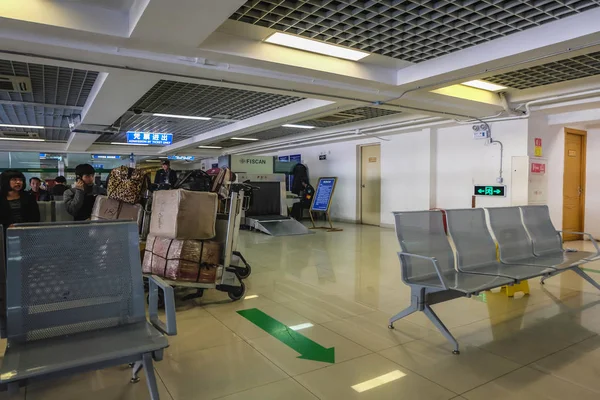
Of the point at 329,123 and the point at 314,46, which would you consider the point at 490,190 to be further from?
the point at 314,46

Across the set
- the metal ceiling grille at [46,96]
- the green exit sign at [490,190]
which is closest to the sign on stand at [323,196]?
the green exit sign at [490,190]

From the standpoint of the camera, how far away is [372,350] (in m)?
2.75

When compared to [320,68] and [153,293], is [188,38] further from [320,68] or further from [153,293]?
[153,293]

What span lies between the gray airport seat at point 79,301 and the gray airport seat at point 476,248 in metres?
2.52

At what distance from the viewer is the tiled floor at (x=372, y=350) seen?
2.22 meters

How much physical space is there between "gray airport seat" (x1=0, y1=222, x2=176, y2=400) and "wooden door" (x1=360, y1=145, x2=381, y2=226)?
898cm

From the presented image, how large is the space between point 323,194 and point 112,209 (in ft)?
23.2

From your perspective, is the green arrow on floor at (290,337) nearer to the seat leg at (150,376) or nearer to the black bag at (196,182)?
the seat leg at (150,376)

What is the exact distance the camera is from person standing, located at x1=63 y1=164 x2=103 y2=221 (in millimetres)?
4090

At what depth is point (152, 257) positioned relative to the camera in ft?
12.3

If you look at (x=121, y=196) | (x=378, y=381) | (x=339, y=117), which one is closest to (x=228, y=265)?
(x=121, y=196)

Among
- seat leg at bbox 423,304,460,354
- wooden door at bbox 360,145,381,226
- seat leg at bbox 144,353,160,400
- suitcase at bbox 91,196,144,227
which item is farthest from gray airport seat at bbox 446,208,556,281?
wooden door at bbox 360,145,381,226

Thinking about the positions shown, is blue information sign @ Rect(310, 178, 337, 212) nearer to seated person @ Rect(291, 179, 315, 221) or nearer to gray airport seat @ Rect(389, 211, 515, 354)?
seated person @ Rect(291, 179, 315, 221)

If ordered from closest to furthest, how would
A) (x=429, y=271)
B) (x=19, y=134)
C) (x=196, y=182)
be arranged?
(x=429, y=271) → (x=196, y=182) → (x=19, y=134)
